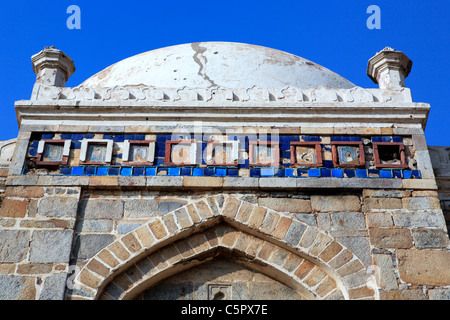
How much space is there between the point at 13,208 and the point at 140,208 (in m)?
0.96

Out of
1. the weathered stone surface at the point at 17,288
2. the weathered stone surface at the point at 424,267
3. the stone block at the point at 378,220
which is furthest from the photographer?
the stone block at the point at 378,220

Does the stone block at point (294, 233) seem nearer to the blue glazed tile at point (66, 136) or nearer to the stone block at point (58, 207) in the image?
the stone block at point (58, 207)

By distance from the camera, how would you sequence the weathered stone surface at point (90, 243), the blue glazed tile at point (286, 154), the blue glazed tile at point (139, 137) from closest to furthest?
the weathered stone surface at point (90, 243) → the blue glazed tile at point (286, 154) → the blue glazed tile at point (139, 137)

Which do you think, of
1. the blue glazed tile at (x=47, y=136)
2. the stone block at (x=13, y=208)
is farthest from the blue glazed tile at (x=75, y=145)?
the stone block at (x=13, y=208)

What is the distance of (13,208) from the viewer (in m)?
5.46

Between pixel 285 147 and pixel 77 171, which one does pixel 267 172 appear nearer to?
pixel 285 147

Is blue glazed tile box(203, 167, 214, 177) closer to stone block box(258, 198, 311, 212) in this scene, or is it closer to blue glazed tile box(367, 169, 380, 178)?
stone block box(258, 198, 311, 212)

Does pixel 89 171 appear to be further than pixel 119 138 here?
No

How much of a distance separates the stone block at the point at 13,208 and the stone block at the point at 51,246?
21 centimetres

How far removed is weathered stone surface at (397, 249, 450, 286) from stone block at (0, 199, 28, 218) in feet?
9.27

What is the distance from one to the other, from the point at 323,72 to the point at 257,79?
83 cm

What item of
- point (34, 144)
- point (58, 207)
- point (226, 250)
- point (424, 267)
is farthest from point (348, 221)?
point (34, 144)

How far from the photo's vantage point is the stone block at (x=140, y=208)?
548 centimetres
